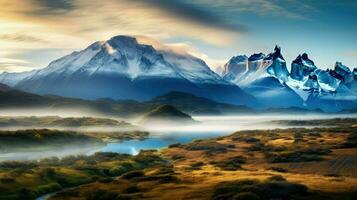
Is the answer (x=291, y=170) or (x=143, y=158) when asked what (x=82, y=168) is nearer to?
(x=143, y=158)

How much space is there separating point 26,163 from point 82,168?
25671mm

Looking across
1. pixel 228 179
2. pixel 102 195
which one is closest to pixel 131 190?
pixel 102 195

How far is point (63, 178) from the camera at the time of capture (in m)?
131

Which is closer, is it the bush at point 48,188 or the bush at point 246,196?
the bush at point 246,196

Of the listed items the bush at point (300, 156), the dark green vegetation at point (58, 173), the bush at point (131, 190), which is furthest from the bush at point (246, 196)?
the bush at point (300, 156)

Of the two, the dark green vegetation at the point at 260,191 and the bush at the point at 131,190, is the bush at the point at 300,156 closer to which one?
the dark green vegetation at the point at 260,191

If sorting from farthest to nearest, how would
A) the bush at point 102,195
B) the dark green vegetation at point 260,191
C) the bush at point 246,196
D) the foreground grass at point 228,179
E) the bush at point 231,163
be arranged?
1. the bush at point 231,163
2. the bush at point 102,195
3. the foreground grass at point 228,179
4. the dark green vegetation at point 260,191
5. the bush at point 246,196

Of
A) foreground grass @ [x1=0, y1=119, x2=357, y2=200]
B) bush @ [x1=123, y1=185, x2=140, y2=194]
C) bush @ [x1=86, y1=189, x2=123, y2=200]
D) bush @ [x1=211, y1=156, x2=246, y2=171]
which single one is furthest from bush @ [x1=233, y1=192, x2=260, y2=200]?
bush @ [x1=211, y1=156, x2=246, y2=171]

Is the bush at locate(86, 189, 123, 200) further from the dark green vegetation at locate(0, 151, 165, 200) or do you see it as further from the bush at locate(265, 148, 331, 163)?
the bush at locate(265, 148, 331, 163)

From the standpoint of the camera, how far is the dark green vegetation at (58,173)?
4528 inches

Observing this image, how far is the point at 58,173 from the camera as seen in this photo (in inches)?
5330

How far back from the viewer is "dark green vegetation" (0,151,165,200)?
115 metres

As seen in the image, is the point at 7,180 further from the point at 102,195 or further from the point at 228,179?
the point at 228,179

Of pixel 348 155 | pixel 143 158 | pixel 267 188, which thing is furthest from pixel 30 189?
pixel 348 155
